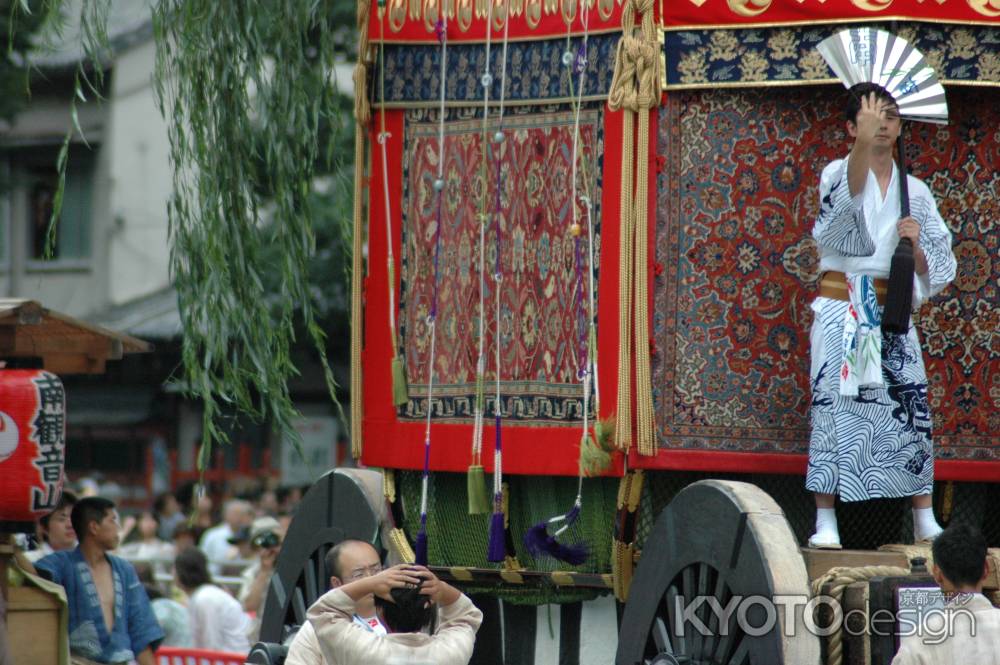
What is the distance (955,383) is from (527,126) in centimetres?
183

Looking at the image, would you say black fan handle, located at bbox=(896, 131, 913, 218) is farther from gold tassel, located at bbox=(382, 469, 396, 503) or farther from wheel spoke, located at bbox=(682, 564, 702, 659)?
gold tassel, located at bbox=(382, 469, 396, 503)

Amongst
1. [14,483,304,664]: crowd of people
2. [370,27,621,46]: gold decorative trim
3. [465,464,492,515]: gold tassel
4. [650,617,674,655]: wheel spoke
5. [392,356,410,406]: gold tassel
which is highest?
[370,27,621,46]: gold decorative trim

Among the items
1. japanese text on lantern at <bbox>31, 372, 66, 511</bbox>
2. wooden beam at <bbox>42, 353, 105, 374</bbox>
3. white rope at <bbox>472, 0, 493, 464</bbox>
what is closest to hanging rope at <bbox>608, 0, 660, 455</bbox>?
white rope at <bbox>472, 0, 493, 464</bbox>

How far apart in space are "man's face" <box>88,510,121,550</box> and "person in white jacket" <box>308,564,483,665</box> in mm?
2924

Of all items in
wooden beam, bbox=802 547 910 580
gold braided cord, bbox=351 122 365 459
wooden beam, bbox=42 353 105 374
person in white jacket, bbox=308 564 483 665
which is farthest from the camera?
wooden beam, bbox=42 353 105 374

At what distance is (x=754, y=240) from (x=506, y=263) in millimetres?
1003

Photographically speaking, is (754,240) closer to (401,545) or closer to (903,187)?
(903,187)

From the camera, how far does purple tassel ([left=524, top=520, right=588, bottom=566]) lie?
646cm

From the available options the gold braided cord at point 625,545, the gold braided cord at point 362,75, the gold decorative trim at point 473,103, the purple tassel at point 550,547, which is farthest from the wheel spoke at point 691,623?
the gold braided cord at point 362,75

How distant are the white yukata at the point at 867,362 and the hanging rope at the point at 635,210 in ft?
1.90

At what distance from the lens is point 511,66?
677 cm

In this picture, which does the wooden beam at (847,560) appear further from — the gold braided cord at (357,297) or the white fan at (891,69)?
the gold braided cord at (357,297)

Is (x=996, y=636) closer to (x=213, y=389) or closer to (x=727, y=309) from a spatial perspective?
(x=727, y=309)

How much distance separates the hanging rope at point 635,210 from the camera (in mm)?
6129
